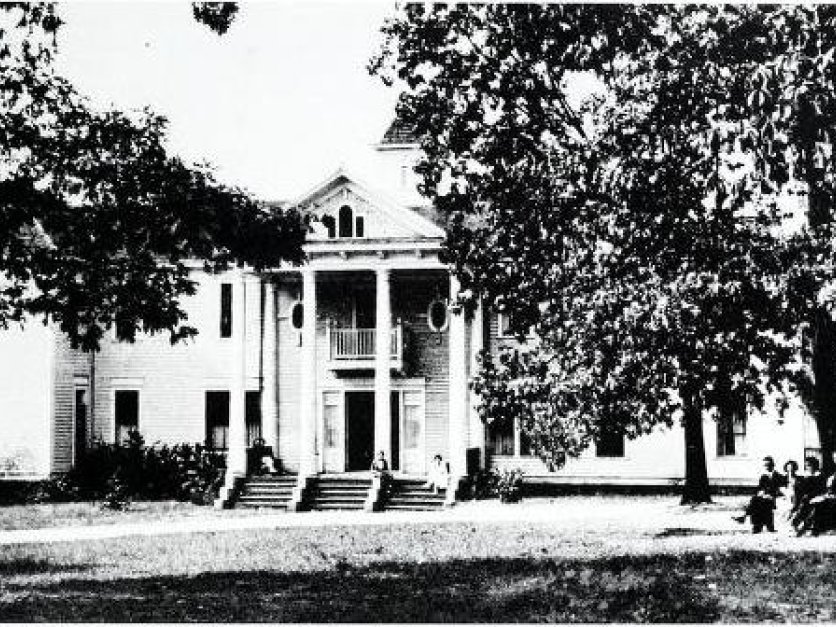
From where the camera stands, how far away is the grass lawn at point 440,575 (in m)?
11.7

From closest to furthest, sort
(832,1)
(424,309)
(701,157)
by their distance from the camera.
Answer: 1. (832,1)
2. (701,157)
3. (424,309)

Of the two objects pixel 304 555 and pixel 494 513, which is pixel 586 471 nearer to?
pixel 494 513

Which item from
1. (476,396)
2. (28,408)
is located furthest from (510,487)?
(28,408)

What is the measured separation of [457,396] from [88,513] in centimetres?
991

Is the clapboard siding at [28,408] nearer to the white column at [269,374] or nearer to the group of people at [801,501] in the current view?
the white column at [269,374]

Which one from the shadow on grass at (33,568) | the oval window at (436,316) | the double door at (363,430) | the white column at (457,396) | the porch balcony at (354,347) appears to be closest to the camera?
the shadow on grass at (33,568)

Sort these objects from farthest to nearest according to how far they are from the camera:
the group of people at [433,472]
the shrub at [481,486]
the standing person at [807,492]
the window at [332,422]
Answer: the window at [332,422] < the shrub at [481,486] < the group of people at [433,472] < the standing person at [807,492]

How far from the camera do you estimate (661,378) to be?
18.7m

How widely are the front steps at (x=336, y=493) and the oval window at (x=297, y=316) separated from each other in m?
5.37

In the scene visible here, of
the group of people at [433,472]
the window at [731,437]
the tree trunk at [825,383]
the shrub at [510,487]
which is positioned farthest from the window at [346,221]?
the tree trunk at [825,383]

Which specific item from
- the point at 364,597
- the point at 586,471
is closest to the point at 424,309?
the point at 586,471

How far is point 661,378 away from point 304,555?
632cm

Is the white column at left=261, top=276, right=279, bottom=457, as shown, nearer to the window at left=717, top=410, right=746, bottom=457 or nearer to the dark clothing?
the window at left=717, top=410, right=746, bottom=457

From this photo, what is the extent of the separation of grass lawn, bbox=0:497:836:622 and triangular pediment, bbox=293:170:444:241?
408 inches
